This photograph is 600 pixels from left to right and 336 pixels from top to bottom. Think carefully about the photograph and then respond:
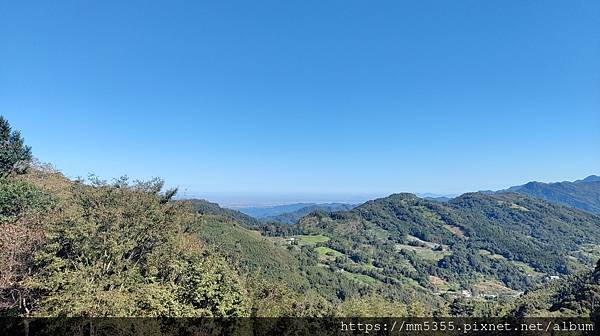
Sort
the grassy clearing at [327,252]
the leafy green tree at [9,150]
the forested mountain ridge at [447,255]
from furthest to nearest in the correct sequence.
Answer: the grassy clearing at [327,252] → the forested mountain ridge at [447,255] → the leafy green tree at [9,150]

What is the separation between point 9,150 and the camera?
35188 millimetres

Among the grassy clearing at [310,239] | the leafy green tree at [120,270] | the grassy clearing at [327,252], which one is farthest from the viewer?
the grassy clearing at [310,239]

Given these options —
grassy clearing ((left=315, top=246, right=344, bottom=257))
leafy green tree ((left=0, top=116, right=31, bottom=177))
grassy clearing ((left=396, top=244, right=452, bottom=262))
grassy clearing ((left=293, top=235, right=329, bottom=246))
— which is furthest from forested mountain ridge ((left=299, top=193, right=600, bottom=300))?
leafy green tree ((left=0, top=116, right=31, bottom=177))

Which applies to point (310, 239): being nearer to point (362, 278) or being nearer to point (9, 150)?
point (362, 278)

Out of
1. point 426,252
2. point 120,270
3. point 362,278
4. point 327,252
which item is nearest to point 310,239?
point 327,252

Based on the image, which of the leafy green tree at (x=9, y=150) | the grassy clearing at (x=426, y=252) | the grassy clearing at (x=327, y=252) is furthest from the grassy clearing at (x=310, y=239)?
the leafy green tree at (x=9, y=150)

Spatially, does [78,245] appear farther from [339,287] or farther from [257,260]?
[339,287]

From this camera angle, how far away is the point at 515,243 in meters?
182

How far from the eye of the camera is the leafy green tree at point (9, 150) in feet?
115

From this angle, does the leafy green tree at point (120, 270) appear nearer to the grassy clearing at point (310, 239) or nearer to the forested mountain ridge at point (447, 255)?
the forested mountain ridge at point (447, 255)

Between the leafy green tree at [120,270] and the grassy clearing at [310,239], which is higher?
the leafy green tree at [120,270]

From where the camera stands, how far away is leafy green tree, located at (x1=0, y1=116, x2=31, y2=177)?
3496cm

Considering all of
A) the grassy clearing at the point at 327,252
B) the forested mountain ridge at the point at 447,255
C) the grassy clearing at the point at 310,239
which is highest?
the grassy clearing at the point at 310,239

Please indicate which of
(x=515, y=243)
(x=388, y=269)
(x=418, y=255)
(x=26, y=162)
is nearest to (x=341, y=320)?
(x=26, y=162)
